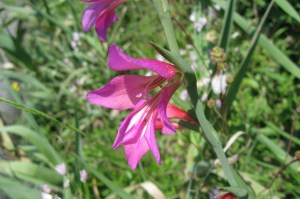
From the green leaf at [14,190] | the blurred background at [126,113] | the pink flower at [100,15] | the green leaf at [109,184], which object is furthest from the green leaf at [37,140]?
the pink flower at [100,15]

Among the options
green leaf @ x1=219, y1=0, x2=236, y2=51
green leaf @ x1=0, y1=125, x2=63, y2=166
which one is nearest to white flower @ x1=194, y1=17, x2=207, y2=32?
green leaf @ x1=219, y1=0, x2=236, y2=51

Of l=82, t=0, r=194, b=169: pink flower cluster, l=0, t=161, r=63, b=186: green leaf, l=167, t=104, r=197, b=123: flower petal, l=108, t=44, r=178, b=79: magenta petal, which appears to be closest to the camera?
l=108, t=44, r=178, b=79: magenta petal

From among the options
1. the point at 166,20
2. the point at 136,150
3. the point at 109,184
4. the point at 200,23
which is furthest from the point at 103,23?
the point at 200,23

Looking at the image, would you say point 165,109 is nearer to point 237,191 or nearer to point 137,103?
point 137,103

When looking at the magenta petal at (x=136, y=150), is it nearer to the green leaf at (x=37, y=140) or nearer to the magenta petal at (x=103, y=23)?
the magenta petal at (x=103, y=23)

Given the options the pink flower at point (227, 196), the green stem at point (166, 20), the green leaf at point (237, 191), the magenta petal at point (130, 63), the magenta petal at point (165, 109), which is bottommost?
the pink flower at point (227, 196)

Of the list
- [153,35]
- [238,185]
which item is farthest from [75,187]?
[153,35]

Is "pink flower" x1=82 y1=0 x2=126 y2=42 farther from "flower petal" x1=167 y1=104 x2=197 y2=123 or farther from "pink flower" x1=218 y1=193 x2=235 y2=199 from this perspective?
"pink flower" x1=218 y1=193 x2=235 y2=199
